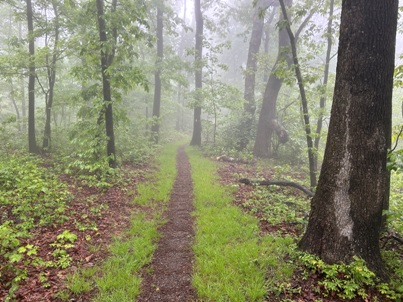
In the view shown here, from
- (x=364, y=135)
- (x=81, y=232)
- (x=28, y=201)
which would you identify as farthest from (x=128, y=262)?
(x=364, y=135)

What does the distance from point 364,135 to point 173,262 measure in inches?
168

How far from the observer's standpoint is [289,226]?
610 centimetres

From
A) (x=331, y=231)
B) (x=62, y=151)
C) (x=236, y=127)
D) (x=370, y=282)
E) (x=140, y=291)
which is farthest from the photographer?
(x=236, y=127)

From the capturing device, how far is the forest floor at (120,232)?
155 inches

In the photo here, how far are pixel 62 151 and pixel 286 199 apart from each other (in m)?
11.4

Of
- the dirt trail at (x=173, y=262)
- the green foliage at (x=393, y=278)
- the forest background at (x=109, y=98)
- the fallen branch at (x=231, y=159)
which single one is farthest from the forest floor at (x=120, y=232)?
the fallen branch at (x=231, y=159)

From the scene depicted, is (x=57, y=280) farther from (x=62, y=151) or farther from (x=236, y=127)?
(x=236, y=127)

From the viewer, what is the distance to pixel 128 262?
188 inches

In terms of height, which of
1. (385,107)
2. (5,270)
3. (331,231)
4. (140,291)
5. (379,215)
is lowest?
(140,291)

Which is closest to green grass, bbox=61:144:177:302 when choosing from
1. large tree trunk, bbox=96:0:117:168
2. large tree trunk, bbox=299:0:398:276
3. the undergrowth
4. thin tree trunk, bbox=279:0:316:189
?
the undergrowth

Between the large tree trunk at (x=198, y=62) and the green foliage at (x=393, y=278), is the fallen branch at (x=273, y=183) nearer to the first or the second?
the green foliage at (x=393, y=278)

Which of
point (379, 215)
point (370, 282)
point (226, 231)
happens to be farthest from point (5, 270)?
point (379, 215)

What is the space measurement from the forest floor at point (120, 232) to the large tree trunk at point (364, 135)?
3.41ft

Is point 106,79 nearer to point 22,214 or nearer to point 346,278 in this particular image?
point 22,214
